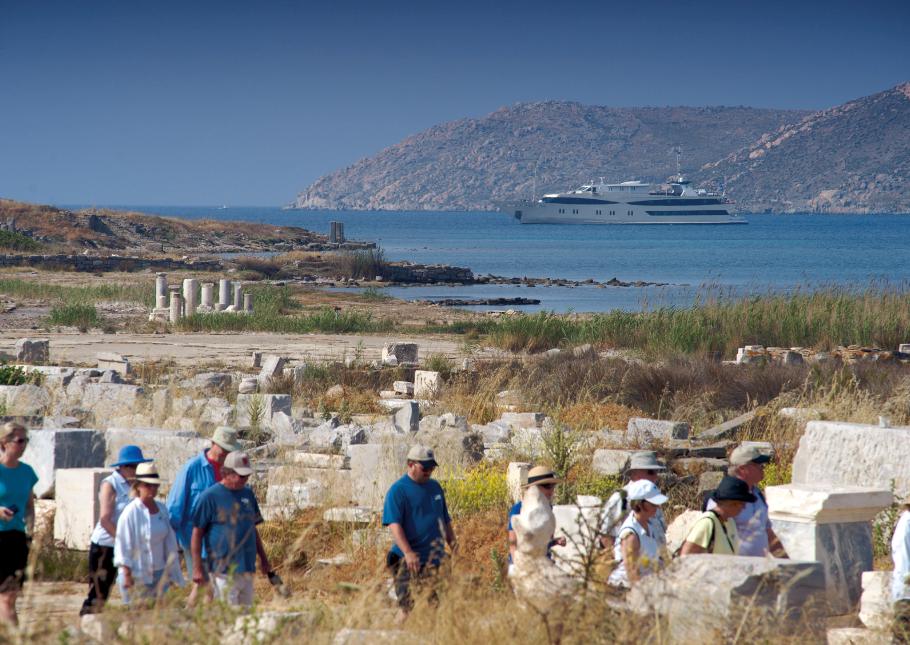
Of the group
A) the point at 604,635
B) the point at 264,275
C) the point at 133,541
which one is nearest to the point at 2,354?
Answer: the point at 133,541

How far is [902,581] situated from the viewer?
297 inches

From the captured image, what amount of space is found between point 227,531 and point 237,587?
335mm

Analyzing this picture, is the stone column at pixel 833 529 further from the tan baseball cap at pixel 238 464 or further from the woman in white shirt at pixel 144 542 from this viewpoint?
the woman in white shirt at pixel 144 542

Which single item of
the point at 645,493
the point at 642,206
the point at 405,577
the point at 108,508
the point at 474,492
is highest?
the point at 642,206

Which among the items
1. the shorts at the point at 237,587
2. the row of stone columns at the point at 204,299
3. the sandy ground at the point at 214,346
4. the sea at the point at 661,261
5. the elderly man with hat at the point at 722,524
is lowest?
the sea at the point at 661,261

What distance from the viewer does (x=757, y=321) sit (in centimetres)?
2416

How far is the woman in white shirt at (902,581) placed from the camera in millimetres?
7363

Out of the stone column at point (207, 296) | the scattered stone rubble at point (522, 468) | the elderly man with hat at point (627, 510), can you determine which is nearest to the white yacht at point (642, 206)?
the stone column at point (207, 296)

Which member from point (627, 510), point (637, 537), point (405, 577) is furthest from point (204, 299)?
point (637, 537)

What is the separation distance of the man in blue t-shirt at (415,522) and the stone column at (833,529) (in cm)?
238

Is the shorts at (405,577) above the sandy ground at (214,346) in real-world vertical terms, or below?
above

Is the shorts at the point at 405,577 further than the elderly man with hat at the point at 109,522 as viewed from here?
No

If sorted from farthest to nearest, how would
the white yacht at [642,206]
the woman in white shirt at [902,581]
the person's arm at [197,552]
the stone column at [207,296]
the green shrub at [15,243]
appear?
the white yacht at [642,206] → the green shrub at [15,243] → the stone column at [207,296] → the person's arm at [197,552] → the woman in white shirt at [902,581]

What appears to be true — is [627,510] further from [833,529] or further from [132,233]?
[132,233]
